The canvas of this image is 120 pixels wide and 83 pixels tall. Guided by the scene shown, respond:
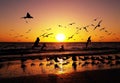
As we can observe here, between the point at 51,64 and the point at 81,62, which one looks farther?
the point at 81,62

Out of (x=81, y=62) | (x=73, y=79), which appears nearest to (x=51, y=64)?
(x=81, y=62)

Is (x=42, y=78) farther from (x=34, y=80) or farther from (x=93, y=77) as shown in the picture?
(x=93, y=77)

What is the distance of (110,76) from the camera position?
19.8m

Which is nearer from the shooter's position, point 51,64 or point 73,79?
point 73,79

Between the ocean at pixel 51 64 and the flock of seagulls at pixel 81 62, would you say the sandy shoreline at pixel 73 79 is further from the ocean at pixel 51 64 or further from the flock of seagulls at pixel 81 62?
the flock of seagulls at pixel 81 62

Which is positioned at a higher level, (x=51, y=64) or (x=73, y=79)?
(x=51, y=64)

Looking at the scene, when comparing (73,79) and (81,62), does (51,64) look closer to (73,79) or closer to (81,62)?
(81,62)

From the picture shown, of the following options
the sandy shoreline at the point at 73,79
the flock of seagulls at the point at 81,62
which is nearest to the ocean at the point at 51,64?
the flock of seagulls at the point at 81,62

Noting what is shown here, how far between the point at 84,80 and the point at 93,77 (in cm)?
136

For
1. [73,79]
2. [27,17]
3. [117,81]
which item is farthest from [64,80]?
[27,17]

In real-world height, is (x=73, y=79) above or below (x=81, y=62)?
below

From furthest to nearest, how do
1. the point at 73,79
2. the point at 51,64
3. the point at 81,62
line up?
the point at 81,62, the point at 51,64, the point at 73,79

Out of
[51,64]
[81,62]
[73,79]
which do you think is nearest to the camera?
[73,79]

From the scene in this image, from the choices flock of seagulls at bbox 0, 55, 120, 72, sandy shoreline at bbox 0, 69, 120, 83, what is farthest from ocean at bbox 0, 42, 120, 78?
sandy shoreline at bbox 0, 69, 120, 83
